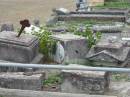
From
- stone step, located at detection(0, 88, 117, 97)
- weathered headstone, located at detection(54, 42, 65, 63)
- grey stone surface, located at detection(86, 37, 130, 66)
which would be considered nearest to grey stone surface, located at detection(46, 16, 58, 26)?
weathered headstone, located at detection(54, 42, 65, 63)

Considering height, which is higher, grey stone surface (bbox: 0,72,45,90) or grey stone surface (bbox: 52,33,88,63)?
grey stone surface (bbox: 52,33,88,63)

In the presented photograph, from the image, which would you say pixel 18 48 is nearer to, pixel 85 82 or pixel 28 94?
pixel 28 94

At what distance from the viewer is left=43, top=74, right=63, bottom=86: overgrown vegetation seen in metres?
6.12

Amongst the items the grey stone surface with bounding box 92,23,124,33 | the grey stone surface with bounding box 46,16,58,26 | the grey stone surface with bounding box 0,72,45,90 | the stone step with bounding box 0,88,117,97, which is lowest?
the stone step with bounding box 0,88,117,97

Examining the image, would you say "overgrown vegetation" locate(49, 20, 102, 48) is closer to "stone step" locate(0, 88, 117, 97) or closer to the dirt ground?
"stone step" locate(0, 88, 117, 97)

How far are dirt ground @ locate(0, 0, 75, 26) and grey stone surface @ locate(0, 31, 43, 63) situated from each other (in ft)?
22.9

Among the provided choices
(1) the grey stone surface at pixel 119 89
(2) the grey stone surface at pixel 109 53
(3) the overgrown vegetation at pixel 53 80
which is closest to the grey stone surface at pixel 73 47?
(2) the grey stone surface at pixel 109 53

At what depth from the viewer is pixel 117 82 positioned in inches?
246

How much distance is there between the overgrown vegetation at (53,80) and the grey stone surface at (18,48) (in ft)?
1.70

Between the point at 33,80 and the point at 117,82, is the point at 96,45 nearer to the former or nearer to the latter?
the point at 117,82

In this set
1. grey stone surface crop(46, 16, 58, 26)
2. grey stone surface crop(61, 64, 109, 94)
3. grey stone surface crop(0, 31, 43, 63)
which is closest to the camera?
grey stone surface crop(61, 64, 109, 94)

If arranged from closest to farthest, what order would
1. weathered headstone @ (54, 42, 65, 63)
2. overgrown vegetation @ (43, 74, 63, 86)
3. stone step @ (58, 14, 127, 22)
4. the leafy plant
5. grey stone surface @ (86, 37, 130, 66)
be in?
overgrown vegetation @ (43, 74, 63, 86)
grey stone surface @ (86, 37, 130, 66)
weathered headstone @ (54, 42, 65, 63)
the leafy plant
stone step @ (58, 14, 127, 22)

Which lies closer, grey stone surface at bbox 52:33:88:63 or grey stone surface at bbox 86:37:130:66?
grey stone surface at bbox 86:37:130:66

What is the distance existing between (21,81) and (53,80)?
62cm
